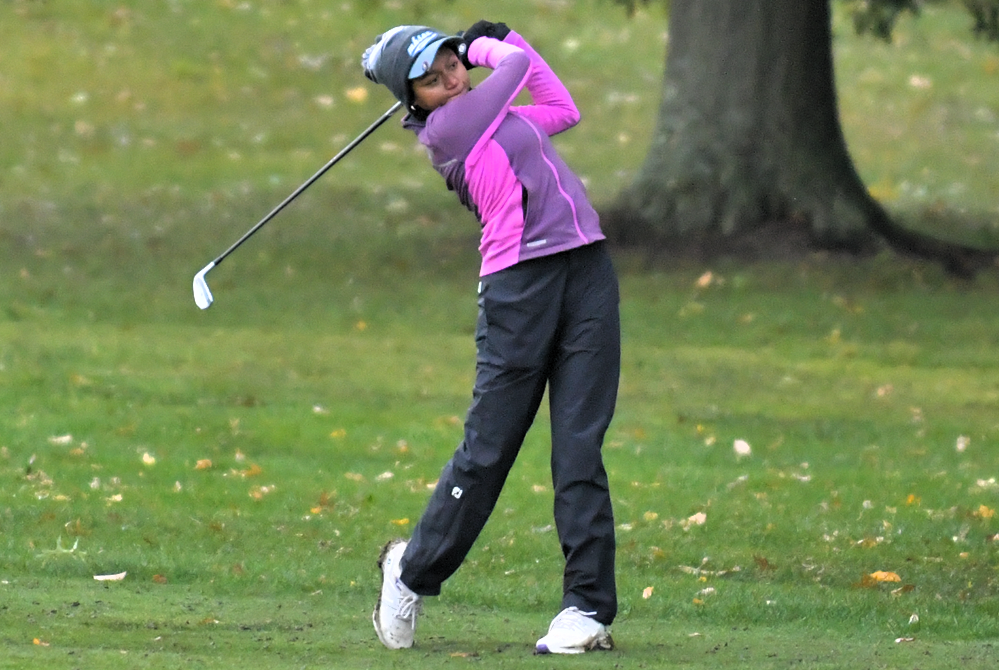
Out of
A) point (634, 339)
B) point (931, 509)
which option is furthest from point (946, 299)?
point (931, 509)

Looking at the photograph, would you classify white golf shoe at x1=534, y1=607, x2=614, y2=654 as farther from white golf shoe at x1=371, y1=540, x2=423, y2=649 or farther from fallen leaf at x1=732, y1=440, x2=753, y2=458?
fallen leaf at x1=732, y1=440, x2=753, y2=458

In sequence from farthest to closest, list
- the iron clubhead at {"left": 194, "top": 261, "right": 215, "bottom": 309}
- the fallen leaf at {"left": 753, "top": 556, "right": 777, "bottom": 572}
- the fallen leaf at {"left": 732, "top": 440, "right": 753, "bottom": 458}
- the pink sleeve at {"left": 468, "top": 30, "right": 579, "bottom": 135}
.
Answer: the fallen leaf at {"left": 732, "top": 440, "right": 753, "bottom": 458} < the fallen leaf at {"left": 753, "top": 556, "right": 777, "bottom": 572} < the iron clubhead at {"left": 194, "top": 261, "right": 215, "bottom": 309} < the pink sleeve at {"left": 468, "top": 30, "right": 579, "bottom": 135}

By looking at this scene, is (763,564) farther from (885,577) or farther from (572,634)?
(572,634)

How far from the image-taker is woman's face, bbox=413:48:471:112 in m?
5.41

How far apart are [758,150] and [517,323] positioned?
39.5ft

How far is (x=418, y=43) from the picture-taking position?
5.38m

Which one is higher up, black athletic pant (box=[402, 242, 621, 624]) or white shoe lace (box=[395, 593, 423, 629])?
black athletic pant (box=[402, 242, 621, 624])

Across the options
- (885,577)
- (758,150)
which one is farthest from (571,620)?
(758,150)

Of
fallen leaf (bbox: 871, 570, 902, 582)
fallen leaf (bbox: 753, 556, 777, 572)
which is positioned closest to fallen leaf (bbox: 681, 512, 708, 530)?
fallen leaf (bbox: 753, 556, 777, 572)

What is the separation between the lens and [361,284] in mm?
16250

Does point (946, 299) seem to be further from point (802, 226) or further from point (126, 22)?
point (126, 22)

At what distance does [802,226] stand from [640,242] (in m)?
1.47

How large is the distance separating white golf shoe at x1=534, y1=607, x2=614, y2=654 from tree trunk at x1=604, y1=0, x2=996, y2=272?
11504mm

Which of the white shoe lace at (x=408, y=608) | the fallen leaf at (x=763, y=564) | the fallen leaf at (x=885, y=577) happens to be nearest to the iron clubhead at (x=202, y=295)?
the white shoe lace at (x=408, y=608)
